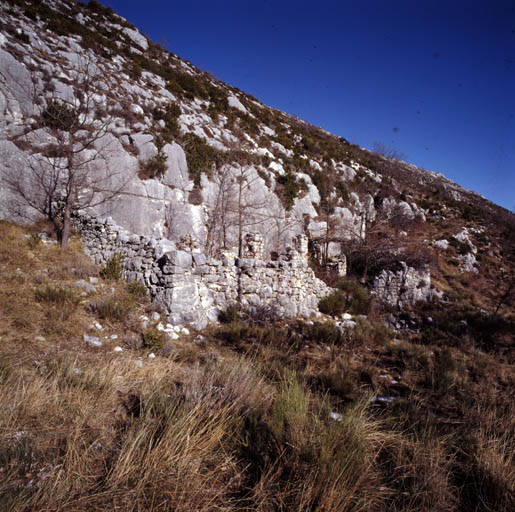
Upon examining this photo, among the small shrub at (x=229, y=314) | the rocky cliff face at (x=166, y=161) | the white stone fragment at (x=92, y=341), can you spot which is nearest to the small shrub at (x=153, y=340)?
the white stone fragment at (x=92, y=341)

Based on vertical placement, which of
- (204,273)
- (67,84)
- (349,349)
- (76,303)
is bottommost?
(349,349)

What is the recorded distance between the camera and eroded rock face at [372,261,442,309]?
1332 cm

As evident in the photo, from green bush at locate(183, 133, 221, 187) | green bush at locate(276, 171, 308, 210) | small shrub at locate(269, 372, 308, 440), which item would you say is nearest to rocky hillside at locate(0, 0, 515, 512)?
small shrub at locate(269, 372, 308, 440)

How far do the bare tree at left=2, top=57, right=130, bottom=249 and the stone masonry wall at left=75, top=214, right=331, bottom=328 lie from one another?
1265 millimetres

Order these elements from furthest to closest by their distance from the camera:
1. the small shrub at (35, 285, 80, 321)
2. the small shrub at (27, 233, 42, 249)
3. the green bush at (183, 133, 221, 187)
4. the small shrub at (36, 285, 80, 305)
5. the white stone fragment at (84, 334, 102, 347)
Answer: the green bush at (183, 133, 221, 187), the small shrub at (27, 233, 42, 249), the small shrub at (36, 285, 80, 305), the small shrub at (35, 285, 80, 321), the white stone fragment at (84, 334, 102, 347)

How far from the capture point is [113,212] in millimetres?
11969

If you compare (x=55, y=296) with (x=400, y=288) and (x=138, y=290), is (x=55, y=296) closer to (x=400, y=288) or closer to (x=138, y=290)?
(x=138, y=290)

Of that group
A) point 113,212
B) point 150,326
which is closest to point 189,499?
point 150,326

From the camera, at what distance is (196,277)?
758 cm

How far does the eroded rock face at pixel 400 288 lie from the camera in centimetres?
1332

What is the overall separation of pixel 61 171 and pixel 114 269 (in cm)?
661

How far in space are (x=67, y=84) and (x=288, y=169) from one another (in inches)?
587

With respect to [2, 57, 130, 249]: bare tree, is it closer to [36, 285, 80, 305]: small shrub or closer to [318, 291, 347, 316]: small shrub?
[36, 285, 80, 305]: small shrub

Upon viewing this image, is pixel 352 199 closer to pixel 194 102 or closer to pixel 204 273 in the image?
pixel 194 102
